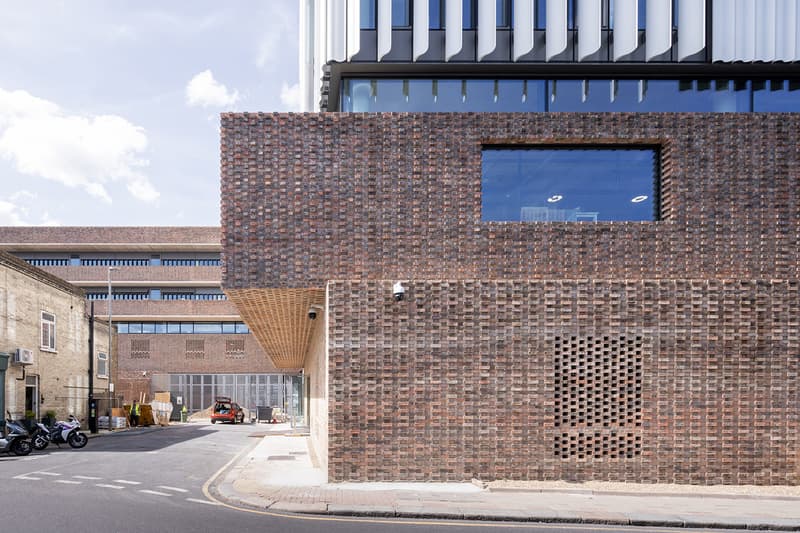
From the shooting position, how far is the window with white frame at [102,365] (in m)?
40.6

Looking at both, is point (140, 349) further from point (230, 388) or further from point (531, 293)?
point (531, 293)

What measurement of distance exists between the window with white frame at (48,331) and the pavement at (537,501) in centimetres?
2103

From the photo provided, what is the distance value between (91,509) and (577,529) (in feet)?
25.8

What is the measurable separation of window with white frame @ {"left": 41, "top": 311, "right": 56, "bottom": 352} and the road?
39.3 ft

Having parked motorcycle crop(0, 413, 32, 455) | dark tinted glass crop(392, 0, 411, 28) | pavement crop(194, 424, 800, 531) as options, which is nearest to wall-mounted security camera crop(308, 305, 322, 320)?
pavement crop(194, 424, 800, 531)

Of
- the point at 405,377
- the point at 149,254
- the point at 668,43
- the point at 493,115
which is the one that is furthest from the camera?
the point at 149,254

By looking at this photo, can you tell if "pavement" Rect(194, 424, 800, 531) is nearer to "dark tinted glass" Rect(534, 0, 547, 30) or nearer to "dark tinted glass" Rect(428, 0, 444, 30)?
"dark tinted glass" Rect(534, 0, 547, 30)

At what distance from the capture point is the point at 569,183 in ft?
47.7

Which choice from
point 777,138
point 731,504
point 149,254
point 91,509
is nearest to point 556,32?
point 777,138

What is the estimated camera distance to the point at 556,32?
51.1 feet

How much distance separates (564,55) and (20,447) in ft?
63.4

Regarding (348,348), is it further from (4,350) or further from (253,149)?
(4,350)

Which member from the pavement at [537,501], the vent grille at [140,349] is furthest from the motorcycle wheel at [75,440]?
the vent grille at [140,349]

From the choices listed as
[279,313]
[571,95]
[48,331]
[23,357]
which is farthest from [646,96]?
[48,331]
